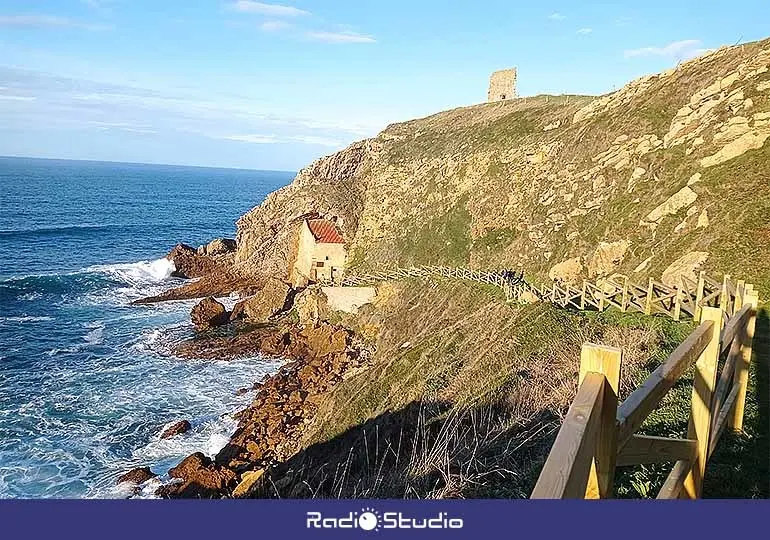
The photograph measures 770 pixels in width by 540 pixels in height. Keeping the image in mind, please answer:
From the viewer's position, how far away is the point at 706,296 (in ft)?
46.1

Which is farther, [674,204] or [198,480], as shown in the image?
[674,204]

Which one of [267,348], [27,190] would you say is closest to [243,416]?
[267,348]

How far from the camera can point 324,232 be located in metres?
39.7

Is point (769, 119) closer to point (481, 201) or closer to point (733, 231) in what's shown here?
point (733, 231)

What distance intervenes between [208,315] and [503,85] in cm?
4059

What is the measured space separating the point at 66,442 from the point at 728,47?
3549 centimetres

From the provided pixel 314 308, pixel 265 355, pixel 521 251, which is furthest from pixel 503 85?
pixel 265 355

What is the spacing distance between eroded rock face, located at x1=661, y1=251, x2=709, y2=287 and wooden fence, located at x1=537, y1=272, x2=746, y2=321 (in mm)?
637

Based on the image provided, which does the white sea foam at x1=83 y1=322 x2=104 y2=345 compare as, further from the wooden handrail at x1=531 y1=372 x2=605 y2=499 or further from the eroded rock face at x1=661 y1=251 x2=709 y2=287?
the wooden handrail at x1=531 y1=372 x2=605 y2=499

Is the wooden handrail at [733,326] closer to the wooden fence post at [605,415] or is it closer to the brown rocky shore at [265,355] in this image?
the wooden fence post at [605,415]

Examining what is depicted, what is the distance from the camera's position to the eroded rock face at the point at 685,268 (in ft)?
54.7

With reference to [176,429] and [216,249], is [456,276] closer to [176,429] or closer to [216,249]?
[176,429]

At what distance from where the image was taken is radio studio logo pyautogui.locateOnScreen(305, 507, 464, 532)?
318 centimetres

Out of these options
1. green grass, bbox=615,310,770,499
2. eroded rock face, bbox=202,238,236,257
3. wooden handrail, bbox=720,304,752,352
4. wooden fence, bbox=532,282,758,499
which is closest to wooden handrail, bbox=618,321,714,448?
wooden fence, bbox=532,282,758,499
